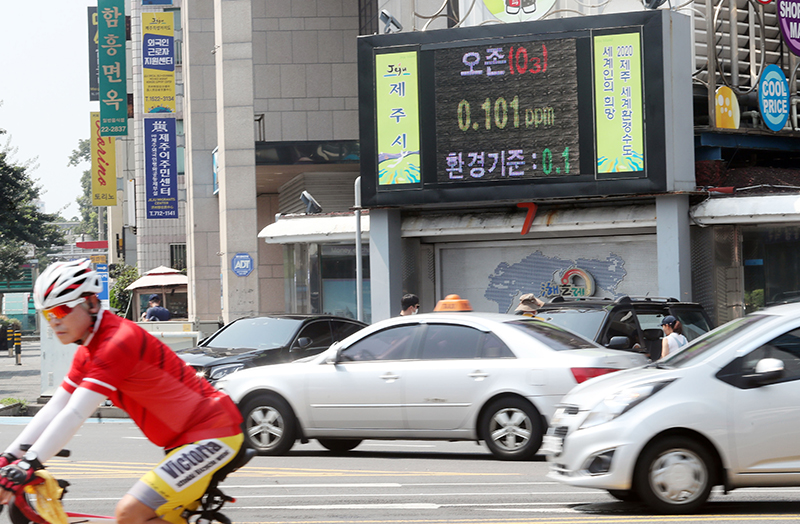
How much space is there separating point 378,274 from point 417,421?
1175cm

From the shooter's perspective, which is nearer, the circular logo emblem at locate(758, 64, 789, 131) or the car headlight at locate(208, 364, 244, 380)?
the car headlight at locate(208, 364, 244, 380)

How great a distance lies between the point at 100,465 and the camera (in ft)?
34.1

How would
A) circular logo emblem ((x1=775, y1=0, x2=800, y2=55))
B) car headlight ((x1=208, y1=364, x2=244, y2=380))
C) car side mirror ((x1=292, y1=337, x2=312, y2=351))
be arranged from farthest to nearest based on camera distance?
circular logo emblem ((x1=775, y1=0, x2=800, y2=55)) → car side mirror ((x1=292, y1=337, x2=312, y2=351)) → car headlight ((x1=208, y1=364, x2=244, y2=380))

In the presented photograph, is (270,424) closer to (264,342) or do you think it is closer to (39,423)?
(264,342)

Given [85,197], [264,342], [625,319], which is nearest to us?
[625,319]

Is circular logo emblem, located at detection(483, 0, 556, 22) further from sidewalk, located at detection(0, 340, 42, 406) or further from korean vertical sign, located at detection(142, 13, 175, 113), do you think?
korean vertical sign, located at detection(142, 13, 175, 113)

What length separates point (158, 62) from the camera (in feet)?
130

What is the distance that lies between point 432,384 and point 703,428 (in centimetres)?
393

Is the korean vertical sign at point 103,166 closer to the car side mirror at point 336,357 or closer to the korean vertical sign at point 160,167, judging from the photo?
the korean vertical sign at point 160,167

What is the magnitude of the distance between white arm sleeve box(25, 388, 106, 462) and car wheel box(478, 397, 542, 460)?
6594mm

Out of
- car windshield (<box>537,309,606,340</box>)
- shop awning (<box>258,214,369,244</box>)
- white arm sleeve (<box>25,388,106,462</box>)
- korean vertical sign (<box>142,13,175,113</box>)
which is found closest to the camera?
white arm sleeve (<box>25,388,106,462</box>)

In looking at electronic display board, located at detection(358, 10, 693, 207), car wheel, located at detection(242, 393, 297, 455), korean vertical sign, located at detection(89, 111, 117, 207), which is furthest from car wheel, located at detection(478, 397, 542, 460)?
korean vertical sign, located at detection(89, 111, 117, 207)

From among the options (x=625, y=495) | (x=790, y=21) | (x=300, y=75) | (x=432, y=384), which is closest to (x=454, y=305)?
(x=432, y=384)

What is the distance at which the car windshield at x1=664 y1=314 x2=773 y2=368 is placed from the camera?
23.8 ft
